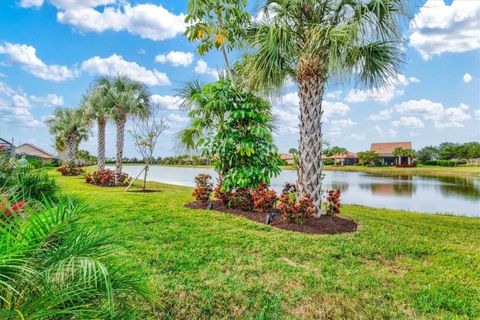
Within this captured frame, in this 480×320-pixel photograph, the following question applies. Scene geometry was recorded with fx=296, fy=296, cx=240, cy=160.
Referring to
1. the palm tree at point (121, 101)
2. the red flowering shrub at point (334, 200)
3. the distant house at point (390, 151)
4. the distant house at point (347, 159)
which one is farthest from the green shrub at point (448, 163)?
the red flowering shrub at point (334, 200)

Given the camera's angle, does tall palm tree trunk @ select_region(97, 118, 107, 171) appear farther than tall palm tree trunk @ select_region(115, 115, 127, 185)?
Yes

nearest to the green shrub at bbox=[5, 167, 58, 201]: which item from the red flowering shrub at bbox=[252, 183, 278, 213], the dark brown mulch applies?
the dark brown mulch

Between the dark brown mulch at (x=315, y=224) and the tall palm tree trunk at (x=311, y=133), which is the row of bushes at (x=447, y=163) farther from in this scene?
the tall palm tree trunk at (x=311, y=133)

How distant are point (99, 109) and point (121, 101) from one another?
1832 millimetres

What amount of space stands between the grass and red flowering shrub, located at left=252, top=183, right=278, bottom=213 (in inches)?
29.7

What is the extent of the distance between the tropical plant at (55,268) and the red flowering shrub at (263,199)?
508 centimetres

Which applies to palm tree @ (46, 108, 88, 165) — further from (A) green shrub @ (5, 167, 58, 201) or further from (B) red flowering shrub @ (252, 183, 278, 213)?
(A) green shrub @ (5, 167, 58, 201)

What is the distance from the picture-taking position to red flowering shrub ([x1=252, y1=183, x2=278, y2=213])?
6.31m

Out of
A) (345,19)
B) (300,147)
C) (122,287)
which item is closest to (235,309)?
(122,287)

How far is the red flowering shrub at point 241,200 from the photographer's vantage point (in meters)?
6.90

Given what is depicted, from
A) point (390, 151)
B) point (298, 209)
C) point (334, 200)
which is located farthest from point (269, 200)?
point (390, 151)

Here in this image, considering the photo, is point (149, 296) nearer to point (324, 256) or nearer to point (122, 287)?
point (122, 287)

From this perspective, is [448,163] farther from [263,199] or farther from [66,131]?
[66,131]

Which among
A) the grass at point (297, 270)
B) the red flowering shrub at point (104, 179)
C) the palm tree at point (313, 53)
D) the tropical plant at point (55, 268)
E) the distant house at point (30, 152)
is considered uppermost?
the palm tree at point (313, 53)
